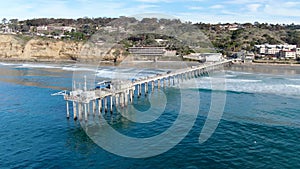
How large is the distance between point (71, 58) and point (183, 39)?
1669 inches

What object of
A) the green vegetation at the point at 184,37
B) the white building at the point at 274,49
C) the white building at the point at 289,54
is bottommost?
the white building at the point at 289,54

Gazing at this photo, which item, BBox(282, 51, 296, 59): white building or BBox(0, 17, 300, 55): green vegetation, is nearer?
BBox(282, 51, 296, 59): white building

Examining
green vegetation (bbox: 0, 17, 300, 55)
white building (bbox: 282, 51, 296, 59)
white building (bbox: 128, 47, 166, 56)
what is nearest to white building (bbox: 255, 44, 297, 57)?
white building (bbox: 282, 51, 296, 59)

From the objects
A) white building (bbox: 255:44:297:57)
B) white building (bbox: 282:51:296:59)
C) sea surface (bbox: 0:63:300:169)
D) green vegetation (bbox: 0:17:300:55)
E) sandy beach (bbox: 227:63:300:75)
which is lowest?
sea surface (bbox: 0:63:300:169)

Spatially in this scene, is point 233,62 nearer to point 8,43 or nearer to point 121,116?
point 121,116

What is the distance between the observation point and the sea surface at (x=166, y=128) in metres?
18.3

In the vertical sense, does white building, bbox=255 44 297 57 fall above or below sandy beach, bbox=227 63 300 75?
above

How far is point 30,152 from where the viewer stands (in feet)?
64.2

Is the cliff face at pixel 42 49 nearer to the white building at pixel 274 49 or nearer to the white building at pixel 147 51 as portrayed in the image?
the white building at pixel 147 51

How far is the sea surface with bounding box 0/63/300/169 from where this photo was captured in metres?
18.3

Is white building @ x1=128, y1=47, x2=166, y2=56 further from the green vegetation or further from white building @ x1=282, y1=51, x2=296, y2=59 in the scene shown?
white building @ x1=282, y1=51, x2=296, y2=59

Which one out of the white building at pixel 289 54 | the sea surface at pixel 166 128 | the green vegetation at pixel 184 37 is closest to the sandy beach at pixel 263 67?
the white building at pixel 289 54

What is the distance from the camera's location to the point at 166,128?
24672 mm

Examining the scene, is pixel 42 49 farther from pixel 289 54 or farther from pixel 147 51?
pixel 289 54
